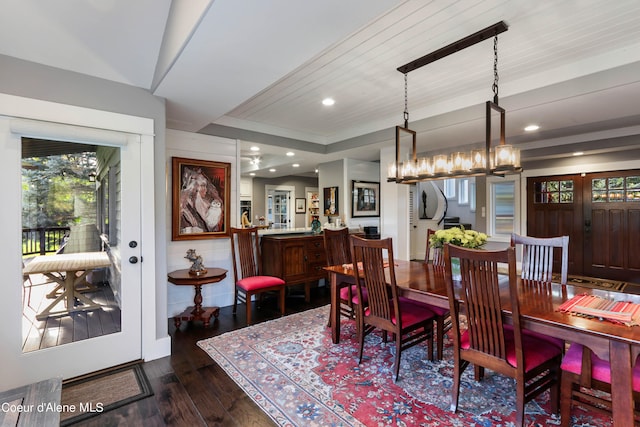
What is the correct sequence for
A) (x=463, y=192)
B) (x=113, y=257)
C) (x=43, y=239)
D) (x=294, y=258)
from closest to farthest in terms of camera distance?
(x=43, y=239) → (x=113, y=257) → (x=294, y=258) → (x=463, y=192)

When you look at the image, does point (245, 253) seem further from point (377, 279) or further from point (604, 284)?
point (604, 284)

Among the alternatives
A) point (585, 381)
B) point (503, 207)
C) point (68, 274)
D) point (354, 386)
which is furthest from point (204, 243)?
point (503, 207)

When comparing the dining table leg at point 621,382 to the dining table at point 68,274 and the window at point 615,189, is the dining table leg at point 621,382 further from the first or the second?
the window at point 615,189

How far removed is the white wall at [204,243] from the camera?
12.7ft

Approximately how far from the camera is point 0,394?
4.59 ft

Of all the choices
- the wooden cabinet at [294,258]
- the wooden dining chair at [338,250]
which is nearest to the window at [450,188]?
the wooden cabinet at [294,258]

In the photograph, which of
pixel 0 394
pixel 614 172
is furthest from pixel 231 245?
pixel 614 172

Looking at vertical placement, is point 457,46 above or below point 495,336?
above

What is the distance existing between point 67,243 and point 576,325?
3.51m

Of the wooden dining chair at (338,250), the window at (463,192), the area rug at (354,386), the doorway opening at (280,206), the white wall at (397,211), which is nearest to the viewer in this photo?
the area rug at (354,386)

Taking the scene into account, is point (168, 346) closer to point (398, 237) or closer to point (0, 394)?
point (0, 394)

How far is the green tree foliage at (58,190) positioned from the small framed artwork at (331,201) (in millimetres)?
3700

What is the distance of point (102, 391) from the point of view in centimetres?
227

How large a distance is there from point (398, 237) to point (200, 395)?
3.60 metres
